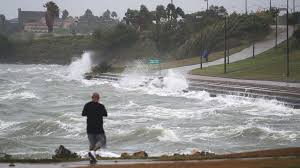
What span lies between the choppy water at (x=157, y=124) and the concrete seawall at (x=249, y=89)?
1.69ft

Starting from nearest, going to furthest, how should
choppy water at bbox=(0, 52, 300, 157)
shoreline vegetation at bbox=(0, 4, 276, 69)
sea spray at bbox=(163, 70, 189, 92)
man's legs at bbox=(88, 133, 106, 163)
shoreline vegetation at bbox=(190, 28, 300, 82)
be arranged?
man's legs at bbox=(88, 133, 106, 163), choppy water at bbox=(0, 52, 300, 157), shoreline vegetation at bbox=(190, 28, 300, 82), sea spray at bbox=(163, 70, 189, 92), shoreline vegetation at bbox=(0, 4, 276, 69)

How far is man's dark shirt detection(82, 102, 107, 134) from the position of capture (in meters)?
12.7

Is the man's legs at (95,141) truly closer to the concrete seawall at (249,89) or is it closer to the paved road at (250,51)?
the concrete seawall at (249,89)

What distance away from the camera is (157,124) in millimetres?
25453

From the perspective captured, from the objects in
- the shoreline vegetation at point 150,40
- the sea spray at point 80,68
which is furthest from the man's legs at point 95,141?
the sea spray at point 80,68

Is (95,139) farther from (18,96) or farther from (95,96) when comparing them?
(18,96)

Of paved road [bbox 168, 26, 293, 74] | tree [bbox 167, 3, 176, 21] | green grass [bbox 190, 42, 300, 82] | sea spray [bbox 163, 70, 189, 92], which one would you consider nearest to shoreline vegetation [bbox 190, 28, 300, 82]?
green grass [bbox 190, 42, 300, 82]

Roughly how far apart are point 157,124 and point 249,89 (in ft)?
37.4

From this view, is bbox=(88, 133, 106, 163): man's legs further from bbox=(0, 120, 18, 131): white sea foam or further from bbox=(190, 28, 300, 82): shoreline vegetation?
bbox=(190, 28, 300, 82): shoreline vegetation

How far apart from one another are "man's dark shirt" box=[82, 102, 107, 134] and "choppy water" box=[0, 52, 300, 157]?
13.3 feet

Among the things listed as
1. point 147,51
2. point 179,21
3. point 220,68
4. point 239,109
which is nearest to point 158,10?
point 179,21

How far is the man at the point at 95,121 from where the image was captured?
12.7 meters

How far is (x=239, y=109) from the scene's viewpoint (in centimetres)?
3042

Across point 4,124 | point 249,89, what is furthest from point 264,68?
point 4,124
